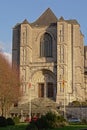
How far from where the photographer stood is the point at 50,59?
88.1 metres

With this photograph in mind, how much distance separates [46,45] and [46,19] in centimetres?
774

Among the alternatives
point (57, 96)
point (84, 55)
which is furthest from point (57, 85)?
point (84, 55)

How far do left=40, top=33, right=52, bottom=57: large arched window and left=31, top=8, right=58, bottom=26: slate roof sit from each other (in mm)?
3707

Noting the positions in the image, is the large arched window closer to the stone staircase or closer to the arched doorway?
the arched doorway

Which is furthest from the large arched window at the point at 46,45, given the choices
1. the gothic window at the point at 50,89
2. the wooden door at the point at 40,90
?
the wooden door at the point at 40,90

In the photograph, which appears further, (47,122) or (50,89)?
(50,89)

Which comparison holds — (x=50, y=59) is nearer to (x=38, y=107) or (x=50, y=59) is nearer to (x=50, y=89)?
(x=50, y=89)

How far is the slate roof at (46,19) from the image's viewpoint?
→ 306 feet

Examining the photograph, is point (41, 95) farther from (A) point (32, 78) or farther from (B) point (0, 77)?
(B) point (0, 77)

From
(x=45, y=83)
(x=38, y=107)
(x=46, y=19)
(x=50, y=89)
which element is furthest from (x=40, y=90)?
(x=46, y=19)

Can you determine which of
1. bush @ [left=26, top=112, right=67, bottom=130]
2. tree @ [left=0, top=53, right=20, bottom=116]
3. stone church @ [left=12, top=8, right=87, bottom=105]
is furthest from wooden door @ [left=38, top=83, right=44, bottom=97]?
bush @ [left=26, top=112, right=67, bottom=130]

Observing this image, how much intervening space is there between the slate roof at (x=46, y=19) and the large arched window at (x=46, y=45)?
371cm

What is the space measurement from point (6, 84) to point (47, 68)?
24723mm

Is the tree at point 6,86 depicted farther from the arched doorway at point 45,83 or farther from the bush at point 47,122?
the bush at point 47,122
